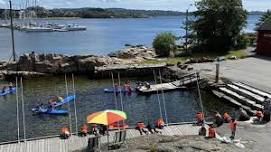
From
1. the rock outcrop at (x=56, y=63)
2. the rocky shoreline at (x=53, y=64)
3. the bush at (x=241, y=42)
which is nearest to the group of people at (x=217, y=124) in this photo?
the rocky shoreline at (x=53, y=64)

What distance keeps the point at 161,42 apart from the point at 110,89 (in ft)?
72.0

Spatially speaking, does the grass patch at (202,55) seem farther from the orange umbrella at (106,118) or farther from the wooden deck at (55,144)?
the orange umbrella at (106,118)

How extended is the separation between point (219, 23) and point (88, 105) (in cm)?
3409

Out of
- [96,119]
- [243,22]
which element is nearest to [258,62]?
[243,22]

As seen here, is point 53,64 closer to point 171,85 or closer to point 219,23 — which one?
point 171,85

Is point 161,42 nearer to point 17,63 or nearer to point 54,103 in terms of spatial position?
point 17,63

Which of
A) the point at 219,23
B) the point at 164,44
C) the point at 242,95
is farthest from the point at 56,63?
the point at 242,95

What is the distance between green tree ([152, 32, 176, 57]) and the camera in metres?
75.4

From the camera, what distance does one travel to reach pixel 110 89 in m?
56.5

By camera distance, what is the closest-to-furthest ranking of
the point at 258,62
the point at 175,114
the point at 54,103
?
1. the point at 175,114
2. the point at 54,103
3. the point at 258,62

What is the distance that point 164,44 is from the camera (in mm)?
75562

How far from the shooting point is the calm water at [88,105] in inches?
1624

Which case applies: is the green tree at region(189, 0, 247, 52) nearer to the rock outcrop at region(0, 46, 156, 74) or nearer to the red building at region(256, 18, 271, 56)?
the red building at region(256, 18, 271, 56)

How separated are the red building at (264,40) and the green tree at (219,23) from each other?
5.30 m
